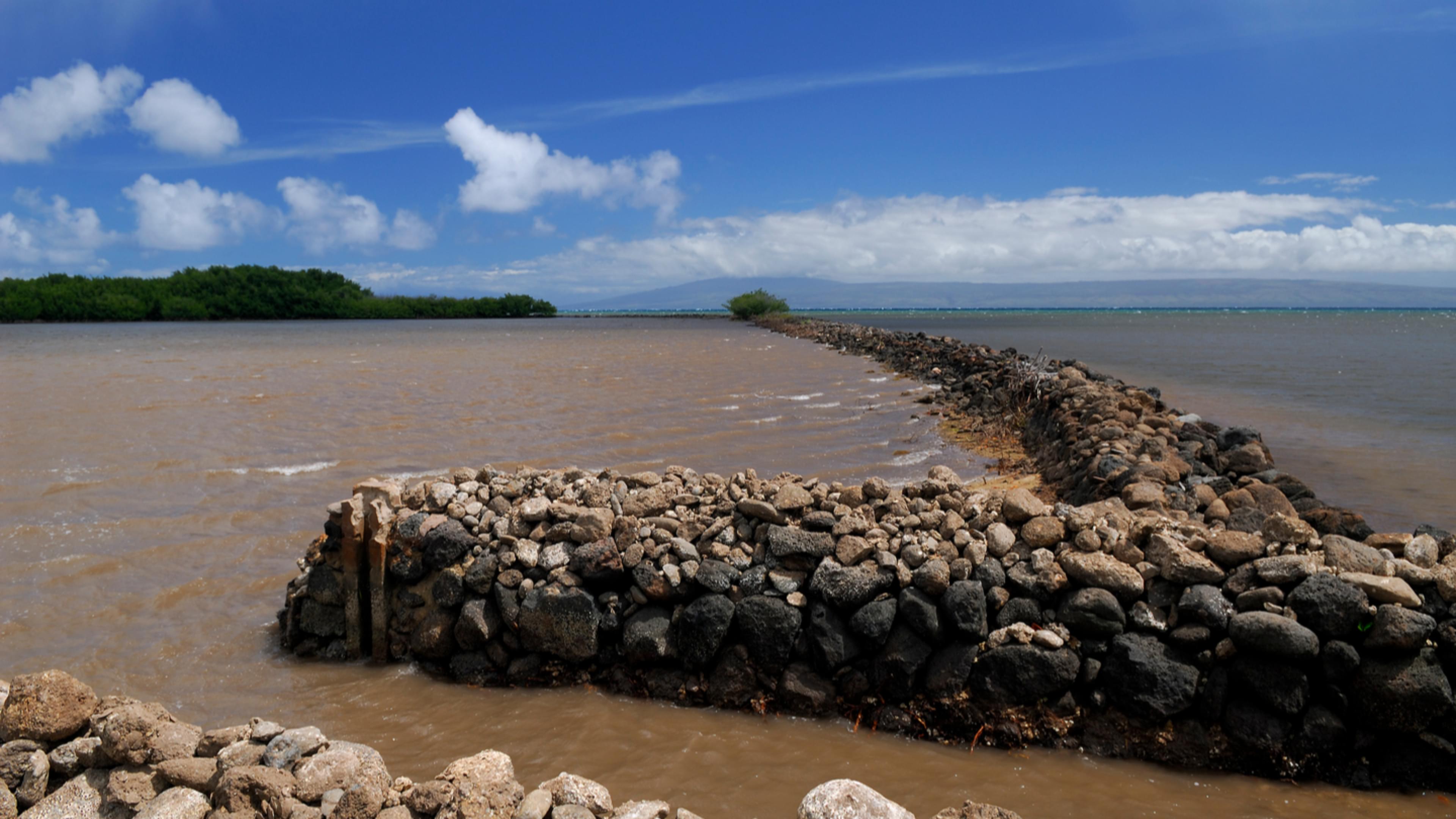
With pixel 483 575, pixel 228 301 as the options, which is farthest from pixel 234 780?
pixel 228 301

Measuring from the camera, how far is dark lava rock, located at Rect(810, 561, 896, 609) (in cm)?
471

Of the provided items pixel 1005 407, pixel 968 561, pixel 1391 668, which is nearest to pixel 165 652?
pixel 968 561

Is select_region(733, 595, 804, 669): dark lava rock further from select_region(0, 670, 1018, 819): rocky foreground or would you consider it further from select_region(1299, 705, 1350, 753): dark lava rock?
select_region(1299, 705, 1350, 753): dark lava rock

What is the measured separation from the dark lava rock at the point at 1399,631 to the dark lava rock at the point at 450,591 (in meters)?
5.20

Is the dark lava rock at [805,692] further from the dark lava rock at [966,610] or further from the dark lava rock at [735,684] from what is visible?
the dark lava rock at [966,610]

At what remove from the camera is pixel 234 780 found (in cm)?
312

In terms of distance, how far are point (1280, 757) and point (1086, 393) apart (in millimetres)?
8612

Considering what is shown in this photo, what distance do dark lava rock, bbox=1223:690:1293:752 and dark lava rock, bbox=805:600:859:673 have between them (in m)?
1.97

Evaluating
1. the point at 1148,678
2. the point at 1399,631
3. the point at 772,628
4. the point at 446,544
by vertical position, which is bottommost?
the point at 1148,678

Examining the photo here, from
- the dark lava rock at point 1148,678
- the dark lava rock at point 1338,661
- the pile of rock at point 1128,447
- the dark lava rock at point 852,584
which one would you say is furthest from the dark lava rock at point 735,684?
the pile of rock at point 1128,447

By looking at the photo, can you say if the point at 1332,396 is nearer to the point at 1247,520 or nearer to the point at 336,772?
the point at 1247,520

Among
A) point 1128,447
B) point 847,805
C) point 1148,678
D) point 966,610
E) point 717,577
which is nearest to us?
point 847,805

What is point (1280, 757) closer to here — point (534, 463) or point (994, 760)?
point (994, 760)

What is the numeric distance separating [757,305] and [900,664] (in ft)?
253
